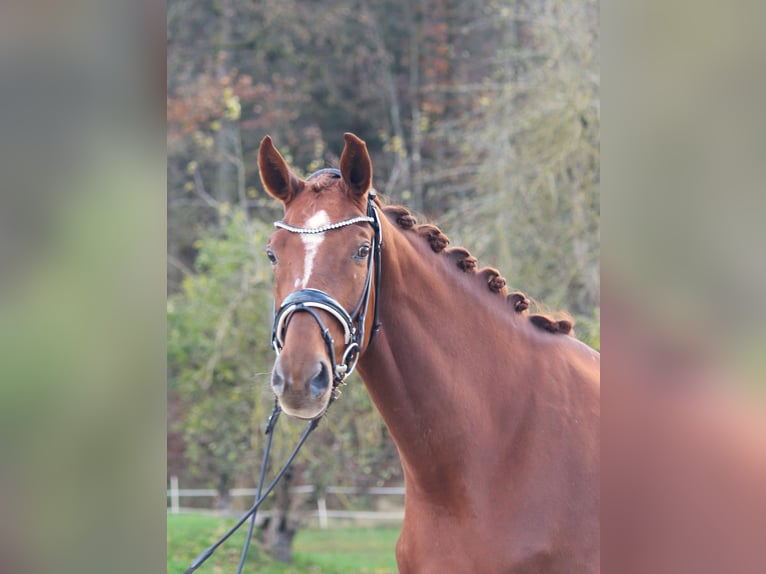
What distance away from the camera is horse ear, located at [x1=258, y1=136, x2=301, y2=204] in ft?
9.84

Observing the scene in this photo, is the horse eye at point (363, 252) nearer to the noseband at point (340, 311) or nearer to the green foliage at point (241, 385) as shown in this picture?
the noseband at point (340, 311)

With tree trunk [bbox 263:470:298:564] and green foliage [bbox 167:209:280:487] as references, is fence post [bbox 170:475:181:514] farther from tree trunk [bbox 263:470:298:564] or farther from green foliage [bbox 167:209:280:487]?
tree trunk [bbox 263:470:298:564]

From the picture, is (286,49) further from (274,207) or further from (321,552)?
(321,552)

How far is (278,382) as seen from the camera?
8.36 feet

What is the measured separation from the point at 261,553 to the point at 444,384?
25.5 feet

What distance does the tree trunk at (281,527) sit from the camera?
32.8 feet

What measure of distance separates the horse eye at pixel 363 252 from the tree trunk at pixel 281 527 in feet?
24.7

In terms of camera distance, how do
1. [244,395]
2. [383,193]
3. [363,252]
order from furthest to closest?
[383,193], [244,395], [363,252]

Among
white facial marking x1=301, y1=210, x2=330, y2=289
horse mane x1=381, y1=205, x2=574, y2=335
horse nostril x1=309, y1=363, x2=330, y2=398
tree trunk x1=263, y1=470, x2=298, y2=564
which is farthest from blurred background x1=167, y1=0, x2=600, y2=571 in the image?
horse nostril x1=309, y1=363, x2=330, y2=398

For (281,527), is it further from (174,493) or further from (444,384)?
(444,384)

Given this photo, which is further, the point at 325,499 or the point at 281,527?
the point at 325,499
